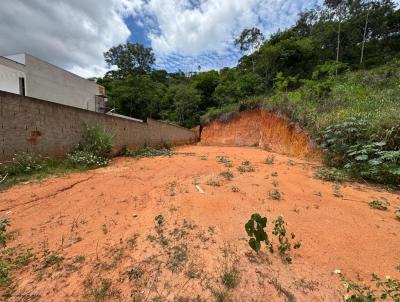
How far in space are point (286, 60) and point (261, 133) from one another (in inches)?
461

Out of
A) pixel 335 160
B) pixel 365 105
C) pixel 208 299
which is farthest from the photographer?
pixel 365 105

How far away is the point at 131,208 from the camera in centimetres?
301

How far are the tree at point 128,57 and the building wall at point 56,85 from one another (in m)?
20.2

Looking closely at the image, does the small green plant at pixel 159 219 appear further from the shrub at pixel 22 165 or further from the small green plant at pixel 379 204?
the shrub at pixel 22 165

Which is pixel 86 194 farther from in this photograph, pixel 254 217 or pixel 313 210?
pixel 313 210

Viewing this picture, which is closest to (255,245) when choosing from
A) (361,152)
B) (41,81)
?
(361,152)

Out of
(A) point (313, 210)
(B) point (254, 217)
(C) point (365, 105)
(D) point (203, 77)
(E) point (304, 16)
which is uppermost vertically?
(E) point (304, 16)

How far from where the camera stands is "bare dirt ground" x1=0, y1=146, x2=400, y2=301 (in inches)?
63.3

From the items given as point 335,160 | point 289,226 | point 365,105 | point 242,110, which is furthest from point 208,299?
point 242,110

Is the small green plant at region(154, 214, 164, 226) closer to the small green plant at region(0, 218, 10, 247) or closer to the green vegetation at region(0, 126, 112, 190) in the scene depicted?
the small green plant at region(0, 218, 10, 247)

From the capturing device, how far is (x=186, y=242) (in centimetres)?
217

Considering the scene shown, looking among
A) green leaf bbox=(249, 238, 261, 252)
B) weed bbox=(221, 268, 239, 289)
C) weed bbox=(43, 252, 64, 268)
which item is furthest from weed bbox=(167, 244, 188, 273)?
weed bbox=(43, 252, 64, 268)

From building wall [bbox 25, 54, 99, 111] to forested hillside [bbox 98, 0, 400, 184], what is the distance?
7.40 meters

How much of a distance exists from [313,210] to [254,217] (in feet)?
4.72
